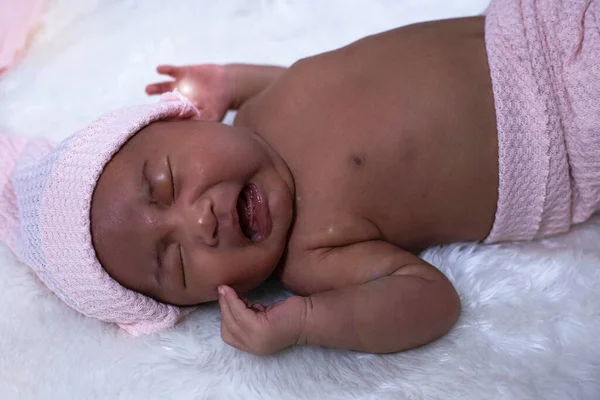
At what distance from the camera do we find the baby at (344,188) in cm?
104

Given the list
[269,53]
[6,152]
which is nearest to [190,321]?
[6,152]

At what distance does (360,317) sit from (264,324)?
0.52 ft

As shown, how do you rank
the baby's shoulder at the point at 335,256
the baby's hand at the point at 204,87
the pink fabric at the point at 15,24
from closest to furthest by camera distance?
the baby's shoulder at the point at 335,256 → the baby's hand at the point at 204,87 → the pink fabric at the point at 15,24

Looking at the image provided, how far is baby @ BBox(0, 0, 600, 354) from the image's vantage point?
1.04 m

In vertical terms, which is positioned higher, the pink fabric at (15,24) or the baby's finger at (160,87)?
the pink fabric at (15,24)

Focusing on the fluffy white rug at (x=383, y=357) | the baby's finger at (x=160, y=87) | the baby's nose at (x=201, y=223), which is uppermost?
the baby's finger at (x=160, y=87)

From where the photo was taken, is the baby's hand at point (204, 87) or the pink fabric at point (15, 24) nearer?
the baby's hand at point (204, 87)

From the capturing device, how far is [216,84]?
142cm

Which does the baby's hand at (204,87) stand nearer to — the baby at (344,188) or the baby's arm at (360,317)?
the baby at (344,188)

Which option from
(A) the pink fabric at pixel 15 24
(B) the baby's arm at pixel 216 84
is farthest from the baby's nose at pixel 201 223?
(A) the pink fabric at pixel 15 24

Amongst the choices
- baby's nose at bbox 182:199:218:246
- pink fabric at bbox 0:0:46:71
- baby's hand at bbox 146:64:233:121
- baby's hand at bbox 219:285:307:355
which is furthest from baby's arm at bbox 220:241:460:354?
pink fabric at bbox 0:0:46:71

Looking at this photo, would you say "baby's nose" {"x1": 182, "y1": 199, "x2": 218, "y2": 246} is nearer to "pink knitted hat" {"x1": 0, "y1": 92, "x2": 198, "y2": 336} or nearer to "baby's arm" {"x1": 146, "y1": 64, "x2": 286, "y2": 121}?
"pink knitted hat" {"x1": 0, "y1": 92, "x2": 198, "y2": 336}

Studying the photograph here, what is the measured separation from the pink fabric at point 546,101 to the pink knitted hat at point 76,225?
64 cm

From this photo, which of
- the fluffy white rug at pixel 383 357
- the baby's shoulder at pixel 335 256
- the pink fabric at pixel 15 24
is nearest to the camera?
the fluffy white rug at pixel 383 357
